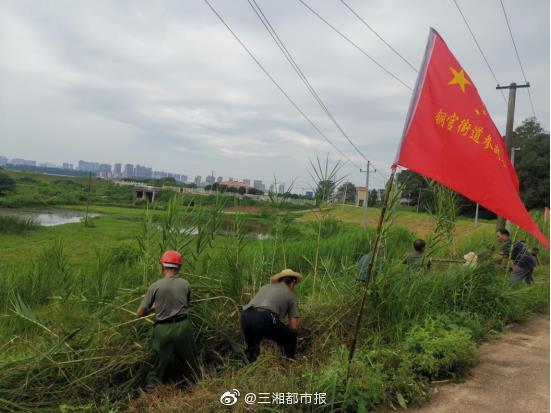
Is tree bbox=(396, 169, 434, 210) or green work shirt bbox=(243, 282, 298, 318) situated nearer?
green work shirt bbox=(243, 282, 298, 318)

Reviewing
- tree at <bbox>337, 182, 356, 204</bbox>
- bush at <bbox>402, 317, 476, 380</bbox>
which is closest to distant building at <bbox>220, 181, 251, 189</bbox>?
tree at <bbox>337, 182, 356, 204</bbox>

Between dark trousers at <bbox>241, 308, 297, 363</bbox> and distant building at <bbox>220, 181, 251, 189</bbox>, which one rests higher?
distant building at <bbox>220, 181, 251, 189</bbox>

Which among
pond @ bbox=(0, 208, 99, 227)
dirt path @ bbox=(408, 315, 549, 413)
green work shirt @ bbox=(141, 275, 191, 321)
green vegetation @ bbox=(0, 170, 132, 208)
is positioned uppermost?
green work shirt @ bbox=(141, 275, 191, 321)

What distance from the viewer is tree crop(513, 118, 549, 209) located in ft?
130

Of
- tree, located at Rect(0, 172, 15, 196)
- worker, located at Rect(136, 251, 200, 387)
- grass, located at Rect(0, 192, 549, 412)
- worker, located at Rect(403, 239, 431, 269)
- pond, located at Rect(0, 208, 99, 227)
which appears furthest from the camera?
tree, located at Rect(0, 172, 15, 196)

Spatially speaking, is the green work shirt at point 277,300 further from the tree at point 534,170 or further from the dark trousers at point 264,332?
the tree at point 534,170

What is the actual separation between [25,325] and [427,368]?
4.04 meters

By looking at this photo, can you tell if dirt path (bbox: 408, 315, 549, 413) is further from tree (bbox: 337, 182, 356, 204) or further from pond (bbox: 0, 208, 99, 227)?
pond (bbox: 0, 208, 99, 227)

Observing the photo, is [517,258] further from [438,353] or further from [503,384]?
[438,353]

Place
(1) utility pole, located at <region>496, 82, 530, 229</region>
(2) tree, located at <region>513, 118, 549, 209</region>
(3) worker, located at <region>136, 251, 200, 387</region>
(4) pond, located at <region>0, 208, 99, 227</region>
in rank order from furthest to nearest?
1. (2) tree, located at <region>513, 118, 549, 209</region>
2. (4) pond, located at <region>0, 208, 99, 227</region>
3. (1) utility pole, located at <region>496, 82, 530, 229</region>
4. (3) worker, located at <region>136, 251, 200, 387</region>

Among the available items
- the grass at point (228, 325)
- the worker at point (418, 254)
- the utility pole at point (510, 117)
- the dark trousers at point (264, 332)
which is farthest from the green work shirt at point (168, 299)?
the utility pole at point (510, 117)

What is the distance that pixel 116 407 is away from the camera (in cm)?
328

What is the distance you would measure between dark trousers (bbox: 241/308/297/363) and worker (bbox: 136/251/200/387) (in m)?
0.54

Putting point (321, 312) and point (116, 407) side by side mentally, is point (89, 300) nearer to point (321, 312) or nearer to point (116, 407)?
point (116, 407)
